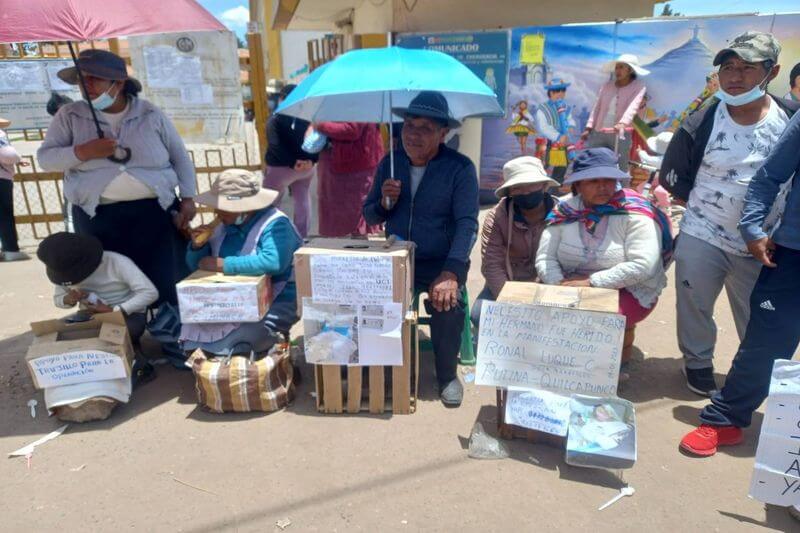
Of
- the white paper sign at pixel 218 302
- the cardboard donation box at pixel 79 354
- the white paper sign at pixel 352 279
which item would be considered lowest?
the cardboard donation box at pixel 79 354

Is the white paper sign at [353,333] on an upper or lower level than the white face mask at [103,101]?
lower

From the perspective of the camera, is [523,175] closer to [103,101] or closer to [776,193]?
[776,193]

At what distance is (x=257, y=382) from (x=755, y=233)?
2595mm

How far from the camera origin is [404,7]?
792 centimetres

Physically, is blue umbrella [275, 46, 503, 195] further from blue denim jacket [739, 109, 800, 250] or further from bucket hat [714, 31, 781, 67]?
blue denim jacket [739, 109, 800, 250]

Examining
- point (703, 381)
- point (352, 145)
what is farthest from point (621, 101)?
point (703, 381)

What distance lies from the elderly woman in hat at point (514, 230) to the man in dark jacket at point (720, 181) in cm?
74

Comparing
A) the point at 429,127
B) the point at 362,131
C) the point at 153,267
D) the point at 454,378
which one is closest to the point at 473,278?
the point at 362,131

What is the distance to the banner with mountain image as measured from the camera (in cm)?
679

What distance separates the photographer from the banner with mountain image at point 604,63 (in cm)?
679

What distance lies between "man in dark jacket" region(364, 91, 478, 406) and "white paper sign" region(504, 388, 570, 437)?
20.6 inches

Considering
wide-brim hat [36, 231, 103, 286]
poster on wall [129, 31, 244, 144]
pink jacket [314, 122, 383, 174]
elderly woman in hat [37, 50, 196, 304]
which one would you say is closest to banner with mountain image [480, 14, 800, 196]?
poster on wall [129, 31, 244, 144]

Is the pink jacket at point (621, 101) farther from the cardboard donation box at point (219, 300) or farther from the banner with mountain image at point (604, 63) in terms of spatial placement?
the cardboard donation box at point (219, 300)

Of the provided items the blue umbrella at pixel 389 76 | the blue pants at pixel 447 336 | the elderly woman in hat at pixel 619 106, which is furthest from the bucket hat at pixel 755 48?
the elderly woman in hat at pixel 619 106
